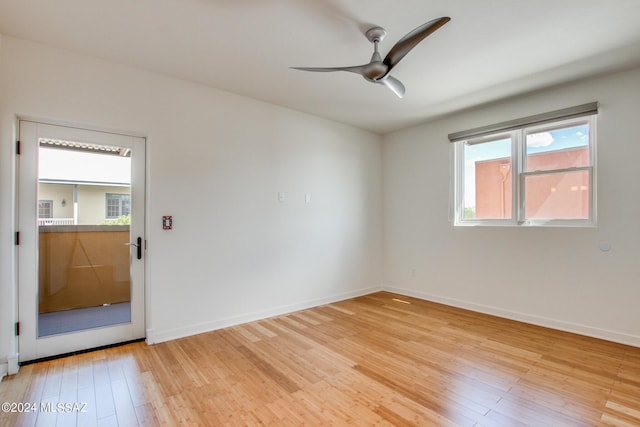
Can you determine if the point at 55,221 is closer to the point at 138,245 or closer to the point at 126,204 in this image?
the point at 126,204

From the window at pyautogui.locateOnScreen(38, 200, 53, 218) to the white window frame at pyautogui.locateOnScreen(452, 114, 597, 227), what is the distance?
4.70m

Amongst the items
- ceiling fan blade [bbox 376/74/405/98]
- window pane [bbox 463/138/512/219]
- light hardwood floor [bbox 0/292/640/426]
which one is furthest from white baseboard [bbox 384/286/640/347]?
ceiling fan blade [bbox 376/74/405/98]

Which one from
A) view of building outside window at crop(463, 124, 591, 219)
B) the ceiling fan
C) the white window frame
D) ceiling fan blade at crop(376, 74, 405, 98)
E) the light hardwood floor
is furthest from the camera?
view of building outside window at crop(463, 124, 591, 219)

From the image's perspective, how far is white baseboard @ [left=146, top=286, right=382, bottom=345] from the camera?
10.1 ft

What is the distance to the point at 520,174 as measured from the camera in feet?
12.5

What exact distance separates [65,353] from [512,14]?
465cm

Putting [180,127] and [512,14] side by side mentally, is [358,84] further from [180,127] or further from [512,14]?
[180,127]

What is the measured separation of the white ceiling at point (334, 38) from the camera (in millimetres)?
2176

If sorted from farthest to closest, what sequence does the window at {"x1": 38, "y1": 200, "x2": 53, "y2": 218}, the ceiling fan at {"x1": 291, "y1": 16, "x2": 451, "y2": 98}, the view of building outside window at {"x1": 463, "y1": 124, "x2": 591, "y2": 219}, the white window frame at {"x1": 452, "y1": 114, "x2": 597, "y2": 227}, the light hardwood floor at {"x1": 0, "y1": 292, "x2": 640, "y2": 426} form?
the view of building outside window at {"x1": 463, "y1": 124, "x2": 591, "y2": 219}, the white window frame at {"x1": 452, "y1": 114, "x2": 597, "y2": 227}, the window at {"x1": 38, "y1": 200, "x2": 53, "y2": 218}, the ceiling fan at {"x1": 291, "y1": 16, "x2": 451, "y2": 98}, the light hardwood floor at {"x1": 0, "y1": 292, "x2": 640, "y2": 426}

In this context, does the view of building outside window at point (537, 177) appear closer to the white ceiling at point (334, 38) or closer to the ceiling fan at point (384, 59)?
the white ceiling at point (334, 38)

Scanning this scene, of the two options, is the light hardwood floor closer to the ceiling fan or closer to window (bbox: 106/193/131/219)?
window (bbox: 106/193/131/219)

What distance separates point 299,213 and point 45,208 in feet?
8.73

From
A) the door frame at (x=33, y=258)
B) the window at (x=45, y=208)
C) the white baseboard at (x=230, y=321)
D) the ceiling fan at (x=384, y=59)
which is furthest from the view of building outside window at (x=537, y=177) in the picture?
the window at (x=45, y=208)

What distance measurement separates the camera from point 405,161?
5.05m
